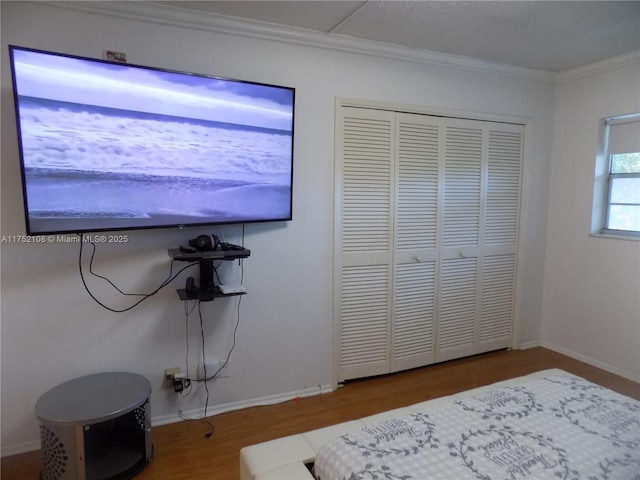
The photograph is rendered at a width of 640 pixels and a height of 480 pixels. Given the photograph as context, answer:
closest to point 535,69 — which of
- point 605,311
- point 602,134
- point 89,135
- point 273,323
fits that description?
point 602,134

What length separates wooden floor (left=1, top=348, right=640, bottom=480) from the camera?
6.64 feet

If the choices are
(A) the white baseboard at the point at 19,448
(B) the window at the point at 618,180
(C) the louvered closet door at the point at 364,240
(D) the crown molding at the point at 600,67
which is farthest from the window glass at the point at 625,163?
(A) the white baseboard at the point at 19,448

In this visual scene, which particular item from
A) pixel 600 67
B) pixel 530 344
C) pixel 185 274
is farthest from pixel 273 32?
pixel 530 344

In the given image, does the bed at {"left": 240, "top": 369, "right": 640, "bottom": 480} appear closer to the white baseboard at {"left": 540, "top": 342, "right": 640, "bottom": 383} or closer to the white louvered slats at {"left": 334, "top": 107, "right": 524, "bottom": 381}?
the white louvered slats at {"left": 334, "top": 107, "right": 524, "bottom": 381}

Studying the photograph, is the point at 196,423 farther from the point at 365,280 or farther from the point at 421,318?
the point at 421,318

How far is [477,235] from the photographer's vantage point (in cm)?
332

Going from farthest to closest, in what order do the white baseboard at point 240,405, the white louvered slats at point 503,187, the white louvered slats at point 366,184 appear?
the white louvered slats at point 503,187 → the white louvered slats at point 366,184 → the white baseboard at point 240,405

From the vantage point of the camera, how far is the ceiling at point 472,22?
7.12 feet

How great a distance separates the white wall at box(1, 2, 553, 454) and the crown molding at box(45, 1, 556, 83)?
0.03 meters

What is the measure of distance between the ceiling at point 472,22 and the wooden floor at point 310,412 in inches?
95.0

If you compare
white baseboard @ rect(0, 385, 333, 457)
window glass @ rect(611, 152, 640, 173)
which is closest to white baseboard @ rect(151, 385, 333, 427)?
white baseboard @ rect(0, 385, 333, 457)

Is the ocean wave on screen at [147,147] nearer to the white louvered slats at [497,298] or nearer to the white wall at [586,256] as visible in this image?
the white louvered slats at [497,298]

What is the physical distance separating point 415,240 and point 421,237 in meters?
0.06

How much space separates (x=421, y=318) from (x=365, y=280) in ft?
2.06
